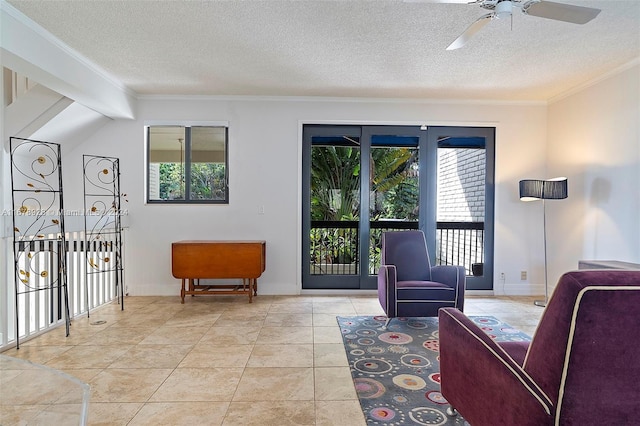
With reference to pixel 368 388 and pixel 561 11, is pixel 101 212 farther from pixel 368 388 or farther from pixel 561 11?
pixel 561 11

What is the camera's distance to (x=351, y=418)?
177cm

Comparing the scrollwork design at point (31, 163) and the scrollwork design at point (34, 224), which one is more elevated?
the scrollwork design at point (31, 163)

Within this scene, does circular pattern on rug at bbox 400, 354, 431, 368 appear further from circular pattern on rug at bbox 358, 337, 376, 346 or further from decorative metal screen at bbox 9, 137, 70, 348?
decorative metal screen at bbox 9, 137, 70, 348

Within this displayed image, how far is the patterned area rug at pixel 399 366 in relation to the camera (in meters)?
1.82

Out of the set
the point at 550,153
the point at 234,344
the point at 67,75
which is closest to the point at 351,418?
the point at 234,344

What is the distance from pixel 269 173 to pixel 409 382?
→ 2.94 meters

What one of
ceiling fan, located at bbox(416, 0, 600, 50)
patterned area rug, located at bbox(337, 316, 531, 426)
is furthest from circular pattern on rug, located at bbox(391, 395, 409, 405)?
ceiling fan, located at bbox(416, 0, 600, 50)

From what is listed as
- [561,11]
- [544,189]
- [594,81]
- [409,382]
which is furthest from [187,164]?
[594,81]

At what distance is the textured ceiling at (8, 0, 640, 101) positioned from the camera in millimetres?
2453

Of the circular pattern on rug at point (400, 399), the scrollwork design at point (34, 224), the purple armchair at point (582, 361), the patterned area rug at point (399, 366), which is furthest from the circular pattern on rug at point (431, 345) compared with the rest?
the scrollwork design at point (34, 224)

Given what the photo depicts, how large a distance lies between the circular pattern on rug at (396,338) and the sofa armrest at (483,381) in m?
1.11

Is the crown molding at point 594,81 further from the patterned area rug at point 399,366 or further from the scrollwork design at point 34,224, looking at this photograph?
the scrollwork design at point 34,224

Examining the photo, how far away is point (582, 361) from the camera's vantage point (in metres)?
1.02

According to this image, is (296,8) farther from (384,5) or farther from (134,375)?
(134,375)
